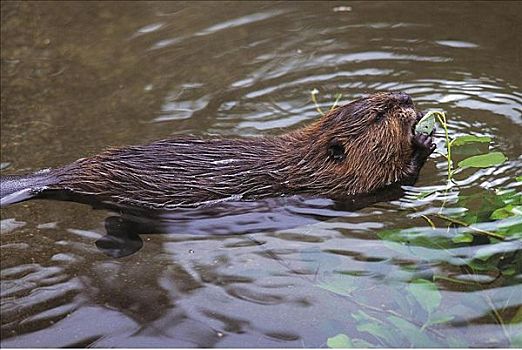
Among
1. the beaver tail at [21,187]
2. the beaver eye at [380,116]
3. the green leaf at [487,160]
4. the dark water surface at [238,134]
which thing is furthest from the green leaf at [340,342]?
the beaver tail at [21,187]

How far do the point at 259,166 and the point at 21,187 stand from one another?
3.53 ft

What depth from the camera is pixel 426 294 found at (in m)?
2.95

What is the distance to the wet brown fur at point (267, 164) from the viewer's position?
3809mm

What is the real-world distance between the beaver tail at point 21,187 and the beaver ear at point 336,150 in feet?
4.25

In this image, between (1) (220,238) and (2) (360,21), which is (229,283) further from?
(2) (360,21)

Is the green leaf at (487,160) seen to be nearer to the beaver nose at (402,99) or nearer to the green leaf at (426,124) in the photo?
the green leaf at (426,124)

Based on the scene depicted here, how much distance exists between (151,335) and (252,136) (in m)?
1.75

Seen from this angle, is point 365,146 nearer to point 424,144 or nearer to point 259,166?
point 424,144

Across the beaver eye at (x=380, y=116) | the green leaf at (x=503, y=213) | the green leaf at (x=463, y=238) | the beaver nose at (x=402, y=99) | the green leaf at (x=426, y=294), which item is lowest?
the green leaf at (x=426, y=294)

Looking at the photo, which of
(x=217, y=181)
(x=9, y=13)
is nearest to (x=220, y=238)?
(x=217, y=181)

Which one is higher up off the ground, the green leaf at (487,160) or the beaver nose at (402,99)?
the beaver nose at (402,99)

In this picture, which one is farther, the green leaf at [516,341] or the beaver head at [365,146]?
the beaver head at [365,146]

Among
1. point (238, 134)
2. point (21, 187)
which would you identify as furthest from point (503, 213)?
point (21, 187)

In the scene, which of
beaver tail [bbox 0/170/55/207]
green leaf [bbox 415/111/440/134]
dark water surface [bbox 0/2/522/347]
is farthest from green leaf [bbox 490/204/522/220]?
beaver tail [bbox 0/170/55/207]
